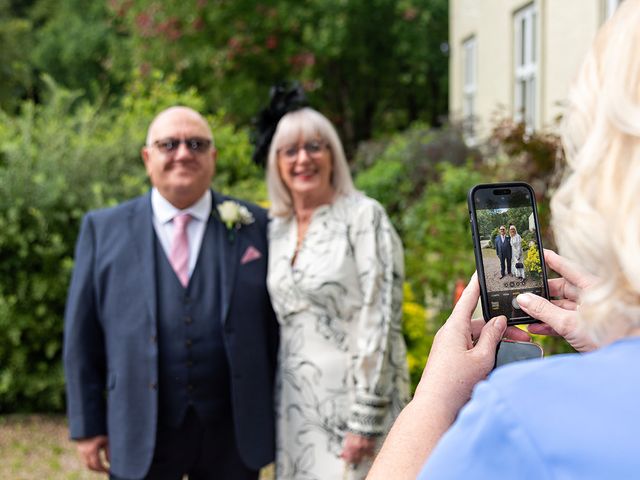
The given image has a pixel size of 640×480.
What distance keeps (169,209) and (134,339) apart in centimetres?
61

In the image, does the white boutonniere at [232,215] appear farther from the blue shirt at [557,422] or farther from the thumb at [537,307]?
the blue shirt at [557,422]

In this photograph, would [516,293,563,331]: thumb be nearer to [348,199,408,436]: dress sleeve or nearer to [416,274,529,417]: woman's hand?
[416,274,529,417]: woman's hand

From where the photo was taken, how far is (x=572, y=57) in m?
8.38

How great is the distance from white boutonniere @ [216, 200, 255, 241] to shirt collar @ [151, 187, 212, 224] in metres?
0.07

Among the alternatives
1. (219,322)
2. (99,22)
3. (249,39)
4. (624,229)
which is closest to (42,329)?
(219,322)

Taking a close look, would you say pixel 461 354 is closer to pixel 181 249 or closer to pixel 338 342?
pixel 338 342

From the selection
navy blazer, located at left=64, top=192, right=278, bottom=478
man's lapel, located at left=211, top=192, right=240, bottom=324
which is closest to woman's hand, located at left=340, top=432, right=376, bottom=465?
navy blazer, located at left=64, top=192, right=278, bottom=478

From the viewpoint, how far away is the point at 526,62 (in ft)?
35.0

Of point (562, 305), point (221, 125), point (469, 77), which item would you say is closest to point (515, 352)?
point (562, 305)

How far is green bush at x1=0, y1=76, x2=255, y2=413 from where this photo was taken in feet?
21.4

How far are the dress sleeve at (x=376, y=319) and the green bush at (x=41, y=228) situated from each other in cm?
363

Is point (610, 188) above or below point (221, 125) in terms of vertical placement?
below

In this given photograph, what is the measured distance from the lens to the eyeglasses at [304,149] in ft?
12.1

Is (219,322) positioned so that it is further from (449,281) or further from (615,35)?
(449,281)
